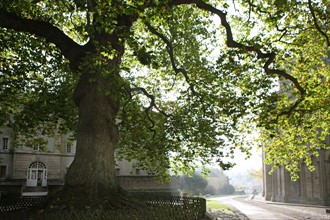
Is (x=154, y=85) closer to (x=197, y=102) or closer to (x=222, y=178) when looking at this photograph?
(x=197, y=102)

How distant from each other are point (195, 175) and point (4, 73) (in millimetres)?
74501

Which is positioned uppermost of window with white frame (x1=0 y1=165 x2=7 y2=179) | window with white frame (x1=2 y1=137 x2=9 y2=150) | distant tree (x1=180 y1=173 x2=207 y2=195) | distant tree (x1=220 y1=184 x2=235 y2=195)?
window with white frame (x1=2 y1=137 x2=9 y2=150)

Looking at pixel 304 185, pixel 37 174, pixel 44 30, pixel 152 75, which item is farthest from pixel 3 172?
pixel 304 185

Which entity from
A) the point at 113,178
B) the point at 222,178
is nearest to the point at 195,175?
the point at 222,178

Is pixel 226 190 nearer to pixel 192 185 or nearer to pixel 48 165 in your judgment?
pixel 192 185

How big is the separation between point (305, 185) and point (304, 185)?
0.58ft

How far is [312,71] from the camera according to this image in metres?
18.2

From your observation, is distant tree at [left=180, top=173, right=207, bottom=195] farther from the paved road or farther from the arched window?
the paved road

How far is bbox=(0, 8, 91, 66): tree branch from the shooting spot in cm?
1348

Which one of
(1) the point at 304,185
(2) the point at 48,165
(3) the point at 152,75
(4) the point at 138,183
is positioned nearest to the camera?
(3) the point at 152,75

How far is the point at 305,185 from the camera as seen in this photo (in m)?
47.6

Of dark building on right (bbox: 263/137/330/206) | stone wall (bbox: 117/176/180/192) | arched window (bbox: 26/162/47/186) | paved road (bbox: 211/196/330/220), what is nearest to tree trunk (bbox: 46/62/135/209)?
paved road (bbox: 211/196/330/220)

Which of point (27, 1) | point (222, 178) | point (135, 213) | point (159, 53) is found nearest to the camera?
point (135, 213)

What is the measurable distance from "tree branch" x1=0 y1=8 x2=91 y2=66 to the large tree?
0.14ft
